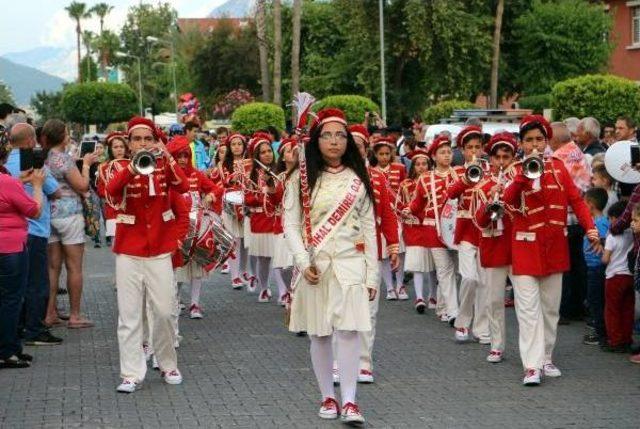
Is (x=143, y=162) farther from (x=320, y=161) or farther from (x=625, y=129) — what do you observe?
(x=625, y=129)

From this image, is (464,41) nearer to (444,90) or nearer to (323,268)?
(444,90)

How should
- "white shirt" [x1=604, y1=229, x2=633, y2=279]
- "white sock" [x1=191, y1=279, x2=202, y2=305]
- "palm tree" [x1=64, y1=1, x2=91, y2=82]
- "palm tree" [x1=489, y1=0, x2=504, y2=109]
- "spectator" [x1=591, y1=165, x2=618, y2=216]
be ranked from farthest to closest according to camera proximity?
1. "palm tree" [x1=64, y1=1, x2=91, y2=82]
2. "palm tree" [x1=489, y1=0, x2=504, y2=109]
3. "white sock" [x1=191, y1=279, x2=202, y2=305]
4. "spectator" [x1=591, y1=165, x2=618, y2=216]
5. "white shirt" [x1=604, y1=229, x2=633, y2=279]

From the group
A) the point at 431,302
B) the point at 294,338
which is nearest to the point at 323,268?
the point at 294,338

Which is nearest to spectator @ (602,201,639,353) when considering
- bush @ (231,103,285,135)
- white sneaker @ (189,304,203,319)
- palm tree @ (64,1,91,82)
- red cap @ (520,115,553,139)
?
red cap @ (520,115,553,139)

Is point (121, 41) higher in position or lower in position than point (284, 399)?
higher

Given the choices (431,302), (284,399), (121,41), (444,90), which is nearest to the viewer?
(284,399)

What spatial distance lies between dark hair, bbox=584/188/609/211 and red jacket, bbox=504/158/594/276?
233 cm

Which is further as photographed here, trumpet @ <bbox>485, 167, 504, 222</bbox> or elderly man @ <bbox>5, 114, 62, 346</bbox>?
elderly man @ <bbox>5, 114, 62, 346</bbox>

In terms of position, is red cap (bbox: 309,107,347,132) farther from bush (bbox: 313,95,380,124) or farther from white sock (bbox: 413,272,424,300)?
bush (bbox: 313,95,380,124)

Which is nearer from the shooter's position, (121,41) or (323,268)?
(323,268)

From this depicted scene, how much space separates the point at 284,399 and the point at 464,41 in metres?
43.6

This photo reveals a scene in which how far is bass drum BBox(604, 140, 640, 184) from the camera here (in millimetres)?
11773

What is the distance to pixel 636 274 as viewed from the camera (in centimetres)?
1069

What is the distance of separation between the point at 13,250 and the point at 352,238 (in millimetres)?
3564
